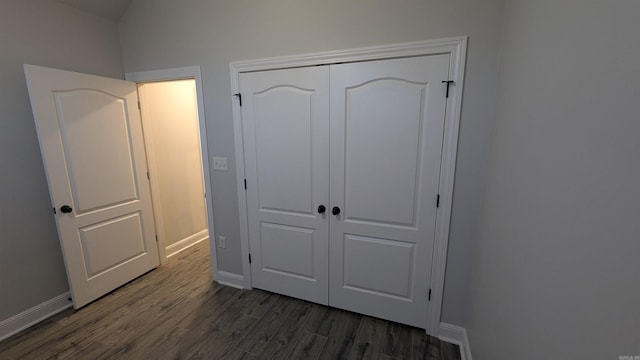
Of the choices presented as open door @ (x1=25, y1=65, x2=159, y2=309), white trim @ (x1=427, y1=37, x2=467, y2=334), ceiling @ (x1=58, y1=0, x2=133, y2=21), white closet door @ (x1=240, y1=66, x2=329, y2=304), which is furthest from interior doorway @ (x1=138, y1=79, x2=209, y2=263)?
white trim @ (x1=427, y1=37, x2=467, y2=334)

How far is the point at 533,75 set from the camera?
93cm

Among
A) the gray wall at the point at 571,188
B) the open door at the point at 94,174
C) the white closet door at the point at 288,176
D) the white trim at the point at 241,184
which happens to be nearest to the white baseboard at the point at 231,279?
the white trim at the point at 241,184

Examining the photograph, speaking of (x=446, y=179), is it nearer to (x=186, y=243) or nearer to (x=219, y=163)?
(x=219, y=163)

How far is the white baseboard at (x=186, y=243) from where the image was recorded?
3.18 metres

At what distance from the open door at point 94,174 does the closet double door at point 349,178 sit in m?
1.30

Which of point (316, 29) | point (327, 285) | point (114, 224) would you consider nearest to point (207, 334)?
point (327, 285)

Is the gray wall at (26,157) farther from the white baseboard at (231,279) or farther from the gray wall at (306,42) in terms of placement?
the white baseboard at (231,279)

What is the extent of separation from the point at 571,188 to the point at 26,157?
3263 millimetres

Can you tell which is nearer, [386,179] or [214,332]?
[386,179]

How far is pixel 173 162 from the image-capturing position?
3.18 metres

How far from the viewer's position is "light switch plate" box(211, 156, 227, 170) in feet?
7.60

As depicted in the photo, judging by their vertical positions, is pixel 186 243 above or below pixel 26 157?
below

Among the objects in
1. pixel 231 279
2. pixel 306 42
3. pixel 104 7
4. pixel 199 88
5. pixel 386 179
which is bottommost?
pixel 231 279

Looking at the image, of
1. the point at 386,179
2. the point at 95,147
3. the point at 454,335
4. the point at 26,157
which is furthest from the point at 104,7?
the point at 454,335
